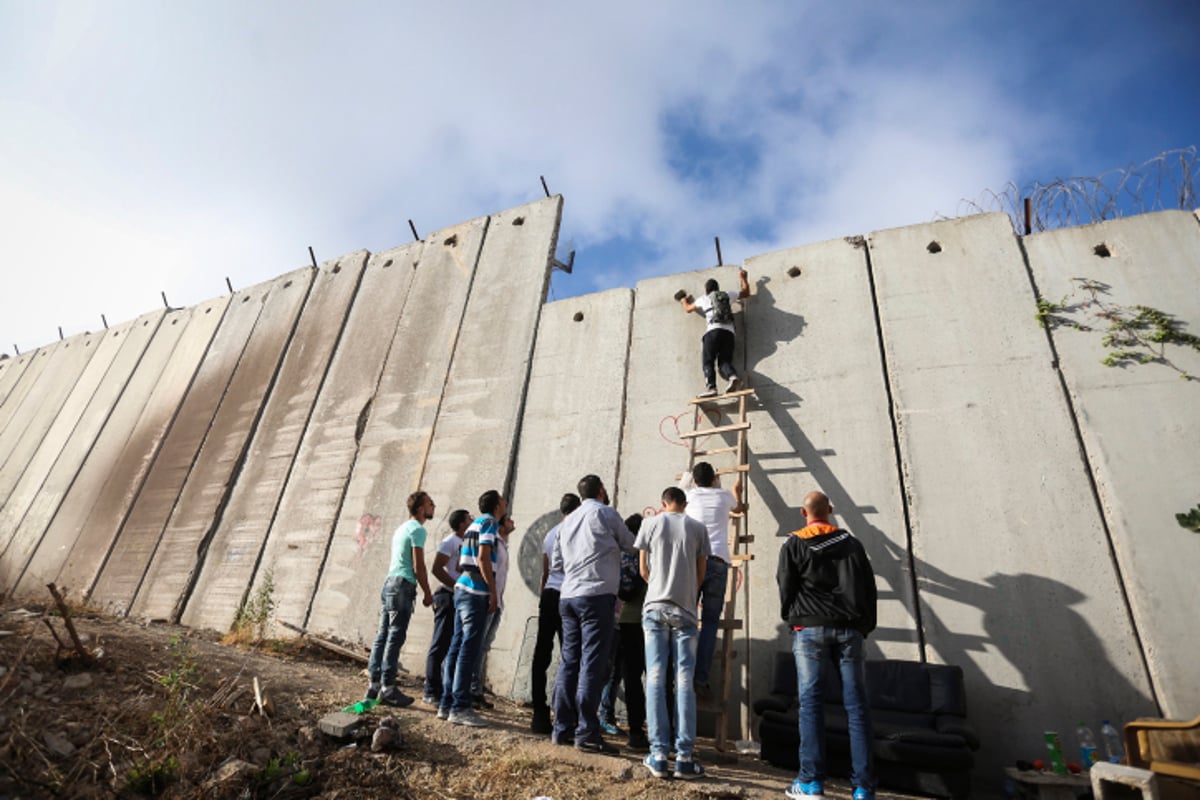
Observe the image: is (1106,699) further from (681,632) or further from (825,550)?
(681,632)

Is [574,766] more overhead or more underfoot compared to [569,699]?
more underfoot

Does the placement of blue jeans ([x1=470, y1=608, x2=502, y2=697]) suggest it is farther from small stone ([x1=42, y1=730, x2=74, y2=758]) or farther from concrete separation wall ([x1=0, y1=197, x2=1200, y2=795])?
small stone ([x1=42, y1=730, x2=74, y2=758])

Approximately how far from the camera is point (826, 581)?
3559mm

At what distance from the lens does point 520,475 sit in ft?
23.0

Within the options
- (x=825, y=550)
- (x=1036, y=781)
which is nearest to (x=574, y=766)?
(x=825, y=550)

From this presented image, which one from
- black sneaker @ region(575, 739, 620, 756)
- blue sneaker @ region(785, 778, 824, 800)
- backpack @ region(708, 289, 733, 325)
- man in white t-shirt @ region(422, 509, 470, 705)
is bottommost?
blue sneaker @ region(785, 778, 824, 800)

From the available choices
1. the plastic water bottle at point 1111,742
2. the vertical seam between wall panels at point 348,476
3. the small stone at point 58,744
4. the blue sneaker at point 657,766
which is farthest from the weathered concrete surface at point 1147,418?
the vertical seam between wall panels at point 348,476

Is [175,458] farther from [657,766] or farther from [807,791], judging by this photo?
[807,791]

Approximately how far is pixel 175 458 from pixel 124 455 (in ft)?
5.05

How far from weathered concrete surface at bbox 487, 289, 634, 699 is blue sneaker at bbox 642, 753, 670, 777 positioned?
2613 millimetres

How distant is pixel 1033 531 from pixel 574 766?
145 inches

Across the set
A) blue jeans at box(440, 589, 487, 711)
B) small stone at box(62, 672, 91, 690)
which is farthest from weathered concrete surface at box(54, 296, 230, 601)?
blue jeans at box(440, 589, 487, 711)

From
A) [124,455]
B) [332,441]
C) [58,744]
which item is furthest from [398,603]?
[124,455]

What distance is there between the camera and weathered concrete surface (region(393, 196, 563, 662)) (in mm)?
7188
